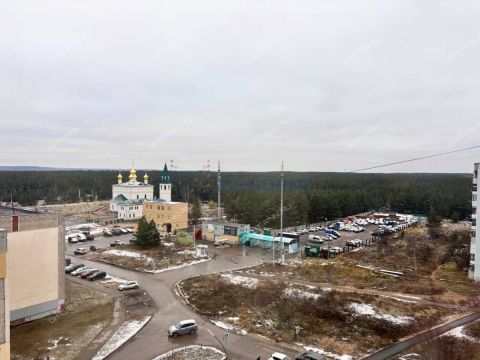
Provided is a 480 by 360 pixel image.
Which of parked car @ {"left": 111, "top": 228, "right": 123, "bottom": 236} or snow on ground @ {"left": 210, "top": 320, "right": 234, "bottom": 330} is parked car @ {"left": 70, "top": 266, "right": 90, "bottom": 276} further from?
parked car @ {"left": 111, "top": 228, "right": 123, "bottom": 236}

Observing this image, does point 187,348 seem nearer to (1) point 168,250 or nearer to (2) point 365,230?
(1) point 168,250

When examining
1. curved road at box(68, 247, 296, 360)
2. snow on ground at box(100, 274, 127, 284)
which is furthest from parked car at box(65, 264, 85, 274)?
snow on ground at box(100, 274, 127, 284)

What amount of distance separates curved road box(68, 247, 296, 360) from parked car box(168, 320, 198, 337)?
0.73 ft

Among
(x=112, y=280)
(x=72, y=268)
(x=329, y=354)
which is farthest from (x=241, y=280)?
(x=72, y=268)

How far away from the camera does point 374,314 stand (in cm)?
1742

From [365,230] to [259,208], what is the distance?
41.7ft

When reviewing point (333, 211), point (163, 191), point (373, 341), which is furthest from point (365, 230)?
point (373, 341)

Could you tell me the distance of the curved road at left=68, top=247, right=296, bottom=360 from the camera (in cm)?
1356

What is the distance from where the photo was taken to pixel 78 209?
2547 inches

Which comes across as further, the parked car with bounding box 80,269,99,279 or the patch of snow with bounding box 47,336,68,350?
the parked car with bounding box 80,269,99,279

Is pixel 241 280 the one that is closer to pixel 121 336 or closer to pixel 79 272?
pixel 121 336

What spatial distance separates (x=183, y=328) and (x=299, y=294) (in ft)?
24.3

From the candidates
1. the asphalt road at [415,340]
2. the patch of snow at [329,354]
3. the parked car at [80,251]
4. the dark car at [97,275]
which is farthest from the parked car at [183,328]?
the parked car at [80,251]

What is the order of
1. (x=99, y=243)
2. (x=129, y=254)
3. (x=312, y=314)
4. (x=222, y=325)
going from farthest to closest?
(x=99, y=243) → (x=129, y=254) → (x=312, y=314) → (x=222, y=325)
